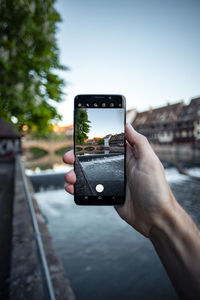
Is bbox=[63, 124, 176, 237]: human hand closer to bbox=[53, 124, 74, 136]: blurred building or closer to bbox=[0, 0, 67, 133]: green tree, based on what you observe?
bbox=[53, 124, 74, 136]: blurred building

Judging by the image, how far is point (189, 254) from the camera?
0.80m

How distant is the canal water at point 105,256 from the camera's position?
5156 millimetres

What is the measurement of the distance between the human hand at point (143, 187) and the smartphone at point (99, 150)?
54mm

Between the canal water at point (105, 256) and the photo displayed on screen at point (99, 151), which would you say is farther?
the canal water at point (105, 256)

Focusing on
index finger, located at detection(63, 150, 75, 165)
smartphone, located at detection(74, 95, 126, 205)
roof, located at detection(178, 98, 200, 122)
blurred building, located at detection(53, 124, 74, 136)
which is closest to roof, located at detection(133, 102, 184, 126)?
blurred building, located at detection(53, 124, 74, 136)

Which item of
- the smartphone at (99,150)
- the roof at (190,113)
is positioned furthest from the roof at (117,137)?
the roof at (190,113)

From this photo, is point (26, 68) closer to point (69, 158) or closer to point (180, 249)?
point (69, 158)

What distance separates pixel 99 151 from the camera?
111 cm

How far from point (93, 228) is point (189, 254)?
861 centimetres

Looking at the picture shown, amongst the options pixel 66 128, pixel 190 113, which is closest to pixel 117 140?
pixel 66 128

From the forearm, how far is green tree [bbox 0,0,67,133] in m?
1.05

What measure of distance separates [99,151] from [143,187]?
1.10 feet

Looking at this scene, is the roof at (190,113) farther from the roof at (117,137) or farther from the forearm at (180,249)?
the forearm at (180,249)

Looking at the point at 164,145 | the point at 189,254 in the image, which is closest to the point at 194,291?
the point at 189,254
